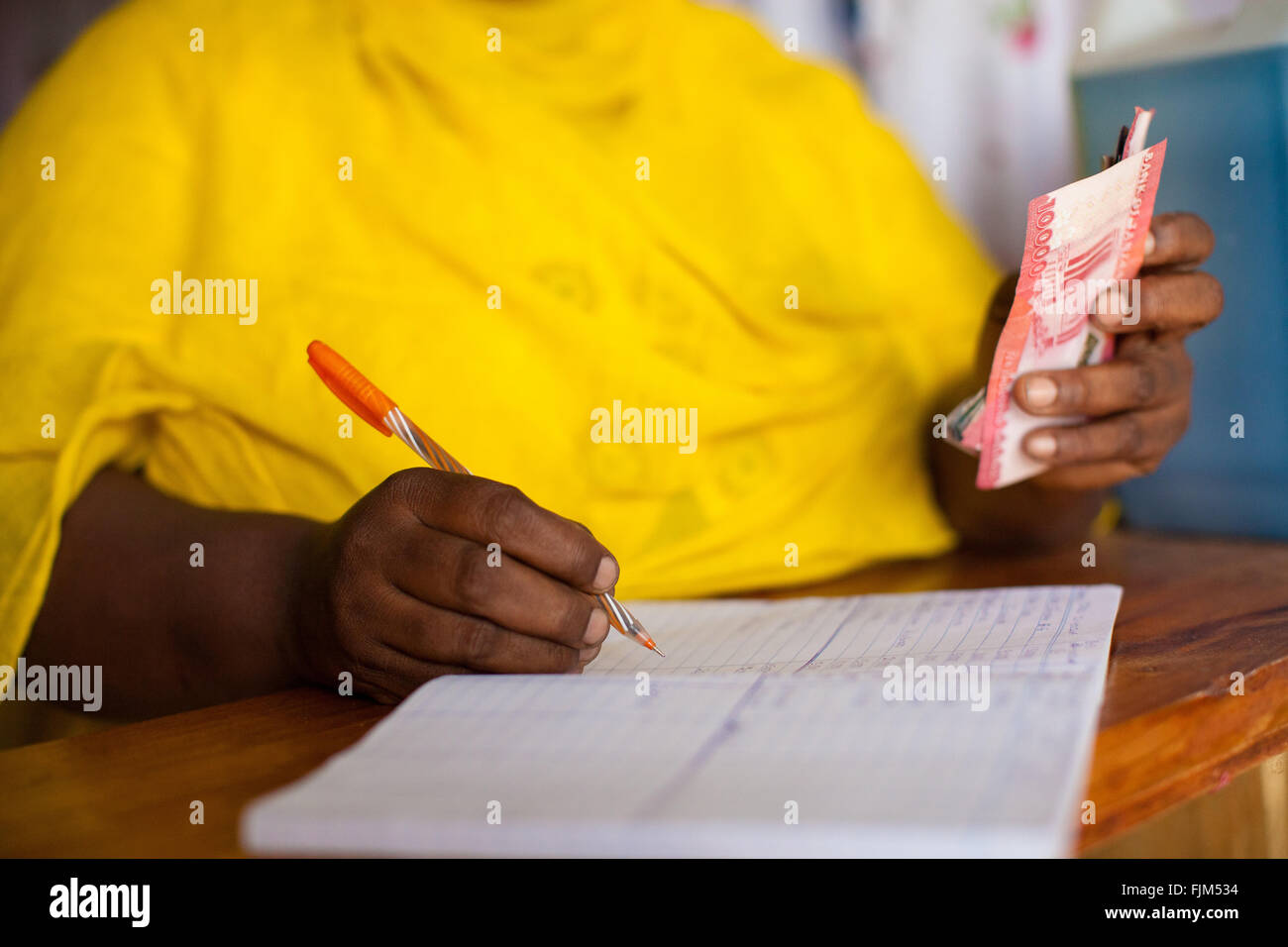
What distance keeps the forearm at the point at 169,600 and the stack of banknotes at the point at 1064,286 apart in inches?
17.7

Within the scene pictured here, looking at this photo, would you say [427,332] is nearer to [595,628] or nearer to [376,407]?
[376,407]

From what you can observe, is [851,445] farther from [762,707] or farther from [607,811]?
[607,811]

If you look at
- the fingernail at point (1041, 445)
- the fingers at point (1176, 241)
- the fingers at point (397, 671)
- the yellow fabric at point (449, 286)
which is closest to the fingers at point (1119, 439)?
the fingernail at point (1041, 445)

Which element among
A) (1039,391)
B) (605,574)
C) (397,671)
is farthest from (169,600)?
(1039,391)

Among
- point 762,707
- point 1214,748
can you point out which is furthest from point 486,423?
point 1214,748

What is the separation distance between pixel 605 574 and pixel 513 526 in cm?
6

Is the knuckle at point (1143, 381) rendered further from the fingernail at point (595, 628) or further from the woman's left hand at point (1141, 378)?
the fingernail at point (595, 628)

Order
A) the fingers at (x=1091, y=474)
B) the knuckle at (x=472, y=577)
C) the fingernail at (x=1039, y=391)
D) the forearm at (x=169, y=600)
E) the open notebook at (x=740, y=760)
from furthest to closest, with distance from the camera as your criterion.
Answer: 1. the fingers at (x=1091, y=474)
2. the fingernail at (x=1039, y=391)
3. the forearm at (x=169, y=600)
4. the knuckle at (x=472, y=577)
5. the open notebook at (x=740, y=760)

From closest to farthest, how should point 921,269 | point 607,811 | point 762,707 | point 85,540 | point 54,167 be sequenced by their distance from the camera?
point 607,811
point 762,707
point 85,540
point 54,167
point 921,269

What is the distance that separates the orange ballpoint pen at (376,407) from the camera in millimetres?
629

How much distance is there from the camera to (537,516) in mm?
567

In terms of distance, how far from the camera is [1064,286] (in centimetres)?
72

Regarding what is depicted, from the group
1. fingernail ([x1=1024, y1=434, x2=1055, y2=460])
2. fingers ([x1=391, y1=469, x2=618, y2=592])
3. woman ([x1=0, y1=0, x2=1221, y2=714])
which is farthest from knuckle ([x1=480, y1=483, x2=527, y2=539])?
fingernail ([x1=1024, y1=434, x2=1055, y2=460])

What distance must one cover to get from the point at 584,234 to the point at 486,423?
7.8 inches
